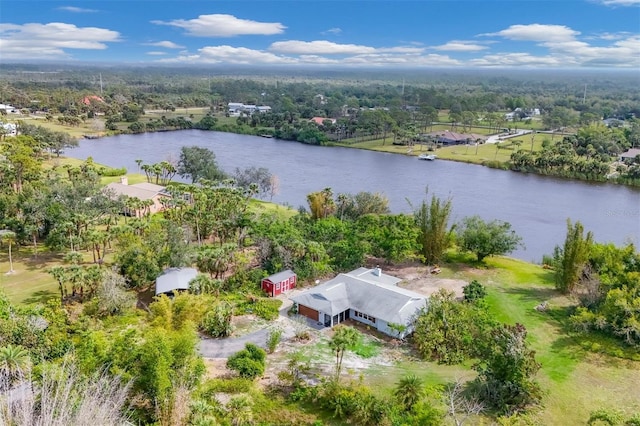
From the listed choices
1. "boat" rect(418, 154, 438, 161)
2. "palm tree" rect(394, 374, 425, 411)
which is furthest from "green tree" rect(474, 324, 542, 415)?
"boat" rect(418, 154, 438, 161)

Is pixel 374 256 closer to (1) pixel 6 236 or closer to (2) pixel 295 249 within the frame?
(2) pixel 295 249

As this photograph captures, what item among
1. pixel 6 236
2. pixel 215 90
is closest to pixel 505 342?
pixel 6 236

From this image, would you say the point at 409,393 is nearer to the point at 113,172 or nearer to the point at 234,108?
the point at 113,172

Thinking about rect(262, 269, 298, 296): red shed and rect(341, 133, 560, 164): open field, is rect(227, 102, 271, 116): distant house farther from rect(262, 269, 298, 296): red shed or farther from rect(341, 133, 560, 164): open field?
rect(262, 269, 298, 296): red shed

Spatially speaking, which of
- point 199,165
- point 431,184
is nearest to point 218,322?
point 199,165

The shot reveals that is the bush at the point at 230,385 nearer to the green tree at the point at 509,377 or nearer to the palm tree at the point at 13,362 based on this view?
the palm tree at the point at 13,362
